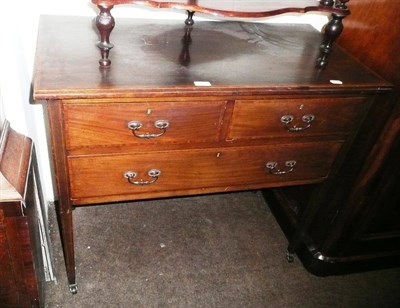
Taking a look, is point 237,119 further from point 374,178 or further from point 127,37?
point 374,178

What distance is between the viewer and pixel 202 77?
1.05 metres

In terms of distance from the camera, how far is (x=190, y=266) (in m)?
1.66

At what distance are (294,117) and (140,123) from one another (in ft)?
1.74

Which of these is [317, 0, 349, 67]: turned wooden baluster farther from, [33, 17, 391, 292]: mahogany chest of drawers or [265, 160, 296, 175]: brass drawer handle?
[265, 160, 296, 175]: brass drawer handle

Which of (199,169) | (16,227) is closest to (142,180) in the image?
(199,169)

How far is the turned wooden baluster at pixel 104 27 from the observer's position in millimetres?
954

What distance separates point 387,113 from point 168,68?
2.79 feet

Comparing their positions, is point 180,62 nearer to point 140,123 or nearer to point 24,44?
point 140,123

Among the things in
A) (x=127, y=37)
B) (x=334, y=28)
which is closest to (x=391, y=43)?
(x=334, y=28)

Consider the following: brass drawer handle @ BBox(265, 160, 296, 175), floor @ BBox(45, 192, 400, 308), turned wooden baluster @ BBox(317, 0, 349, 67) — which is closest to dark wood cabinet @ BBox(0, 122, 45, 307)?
floor @ BBox(45, 192, 400, 308)

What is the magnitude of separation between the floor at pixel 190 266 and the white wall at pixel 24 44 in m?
0.59

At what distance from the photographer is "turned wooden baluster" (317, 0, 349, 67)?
48.9 inches

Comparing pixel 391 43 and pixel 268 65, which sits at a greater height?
pixel 391 43

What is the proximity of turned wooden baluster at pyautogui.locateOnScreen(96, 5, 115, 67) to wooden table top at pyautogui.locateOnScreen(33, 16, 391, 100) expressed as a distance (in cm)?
3
